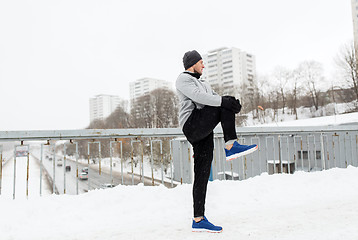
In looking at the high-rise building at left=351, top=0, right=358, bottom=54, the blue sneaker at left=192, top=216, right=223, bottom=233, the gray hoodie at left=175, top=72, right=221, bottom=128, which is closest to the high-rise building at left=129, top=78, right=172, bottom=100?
the high-rise building at left=351, top=0, right=358, bottom=54

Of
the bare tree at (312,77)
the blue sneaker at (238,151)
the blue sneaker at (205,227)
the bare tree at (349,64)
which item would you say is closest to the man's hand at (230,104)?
the blue sneaker at (238,151)

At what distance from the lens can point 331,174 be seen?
12.6 feet

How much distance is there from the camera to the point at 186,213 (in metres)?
2.55

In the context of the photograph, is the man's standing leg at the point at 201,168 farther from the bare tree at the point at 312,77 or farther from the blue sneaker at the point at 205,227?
the bare tree at the point at 312,77

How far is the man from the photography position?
2043mm

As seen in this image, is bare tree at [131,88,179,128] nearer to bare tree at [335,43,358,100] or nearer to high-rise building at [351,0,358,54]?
bare tree at [335,43,358,100]

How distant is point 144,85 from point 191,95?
10335 cm

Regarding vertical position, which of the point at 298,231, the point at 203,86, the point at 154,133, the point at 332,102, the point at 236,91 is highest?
the point at 236,91

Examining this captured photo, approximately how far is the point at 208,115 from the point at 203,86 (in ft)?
1.00

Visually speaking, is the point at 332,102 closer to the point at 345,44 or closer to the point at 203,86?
the point at 345,44

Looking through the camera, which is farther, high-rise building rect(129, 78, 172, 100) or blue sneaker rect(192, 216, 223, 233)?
high-rise building rect(129, 78, 172, 100)

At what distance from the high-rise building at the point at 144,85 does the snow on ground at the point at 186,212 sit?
3866 inches

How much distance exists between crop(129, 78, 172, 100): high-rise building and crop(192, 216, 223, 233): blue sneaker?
99.2 meters

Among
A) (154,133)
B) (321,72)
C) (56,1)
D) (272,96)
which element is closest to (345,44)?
(321,72)
